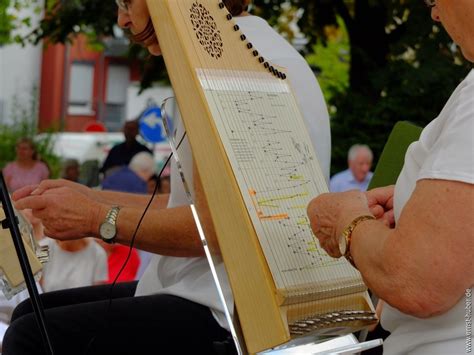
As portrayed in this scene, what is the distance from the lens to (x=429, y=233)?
2033 millimetres

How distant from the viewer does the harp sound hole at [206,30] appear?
244cm

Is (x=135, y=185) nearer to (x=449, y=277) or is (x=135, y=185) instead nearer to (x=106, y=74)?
(x=449, y=277)

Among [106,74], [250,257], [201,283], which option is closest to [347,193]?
[250,257]

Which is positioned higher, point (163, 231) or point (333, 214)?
point (333, 214)

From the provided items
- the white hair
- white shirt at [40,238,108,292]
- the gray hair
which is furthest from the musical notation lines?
the white hair

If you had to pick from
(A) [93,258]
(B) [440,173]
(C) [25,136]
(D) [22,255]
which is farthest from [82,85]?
(B) [440,173]

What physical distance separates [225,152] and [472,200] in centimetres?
55

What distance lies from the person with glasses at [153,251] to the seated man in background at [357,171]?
321 inches

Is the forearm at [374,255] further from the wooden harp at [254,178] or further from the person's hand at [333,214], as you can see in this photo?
the wooden harp at [254,178]

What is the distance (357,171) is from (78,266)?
5215mm

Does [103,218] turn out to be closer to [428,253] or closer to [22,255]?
[22,255]

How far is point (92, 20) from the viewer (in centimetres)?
1273

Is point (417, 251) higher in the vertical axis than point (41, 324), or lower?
higher

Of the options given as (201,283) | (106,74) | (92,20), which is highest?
(201,283)
